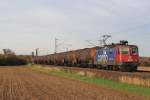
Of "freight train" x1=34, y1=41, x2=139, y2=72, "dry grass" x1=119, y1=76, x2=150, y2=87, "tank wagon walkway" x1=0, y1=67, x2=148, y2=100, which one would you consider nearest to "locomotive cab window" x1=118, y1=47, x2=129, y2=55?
"freight train" x1=34, y1=41, x2=139, y2=72

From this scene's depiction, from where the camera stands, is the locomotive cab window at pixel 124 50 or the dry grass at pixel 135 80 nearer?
the dry grass at pixel 135 80

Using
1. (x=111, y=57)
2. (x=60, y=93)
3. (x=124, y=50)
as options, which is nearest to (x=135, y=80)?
(x=60, y=93)

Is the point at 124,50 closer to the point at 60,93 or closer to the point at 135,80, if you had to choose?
the point at 135,80

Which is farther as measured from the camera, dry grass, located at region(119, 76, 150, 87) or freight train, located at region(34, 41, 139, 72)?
freight train, located at region(34, 41, 139, 72)

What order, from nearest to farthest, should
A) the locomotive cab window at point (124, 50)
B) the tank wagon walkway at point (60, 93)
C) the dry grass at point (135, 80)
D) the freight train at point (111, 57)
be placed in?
the tank wagon walkway at point (60, 93)
the dry grass at point (135, 80)
the freight train at point (111, 57)
the locomotive cab window at point (124, 50)

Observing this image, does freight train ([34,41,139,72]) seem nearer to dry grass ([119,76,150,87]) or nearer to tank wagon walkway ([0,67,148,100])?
dry grass ([119,76,150,87])

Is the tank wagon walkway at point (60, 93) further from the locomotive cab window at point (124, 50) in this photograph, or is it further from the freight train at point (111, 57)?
the locomotive cab window at point (124, 50)

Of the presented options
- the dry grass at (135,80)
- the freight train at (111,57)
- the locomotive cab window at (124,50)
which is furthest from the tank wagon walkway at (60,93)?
the locomotive cab window at (124,50)

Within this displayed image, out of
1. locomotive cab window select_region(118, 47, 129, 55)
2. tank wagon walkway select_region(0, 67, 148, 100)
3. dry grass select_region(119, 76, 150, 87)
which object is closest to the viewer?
tank wagon walkway select_region(0, 67, 148, 100)

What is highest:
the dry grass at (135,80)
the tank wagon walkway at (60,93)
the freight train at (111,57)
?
the freight train at (111,57)

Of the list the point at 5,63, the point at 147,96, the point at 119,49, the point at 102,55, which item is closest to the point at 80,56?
the point at 102,55

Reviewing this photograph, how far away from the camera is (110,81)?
3150 centimetres

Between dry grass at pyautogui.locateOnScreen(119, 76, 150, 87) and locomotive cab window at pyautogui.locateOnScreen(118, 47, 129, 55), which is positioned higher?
locomotive cab window at pyautogui.locateOnScreen(118, 47, 129, 55)

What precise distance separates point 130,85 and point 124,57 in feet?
50.9
